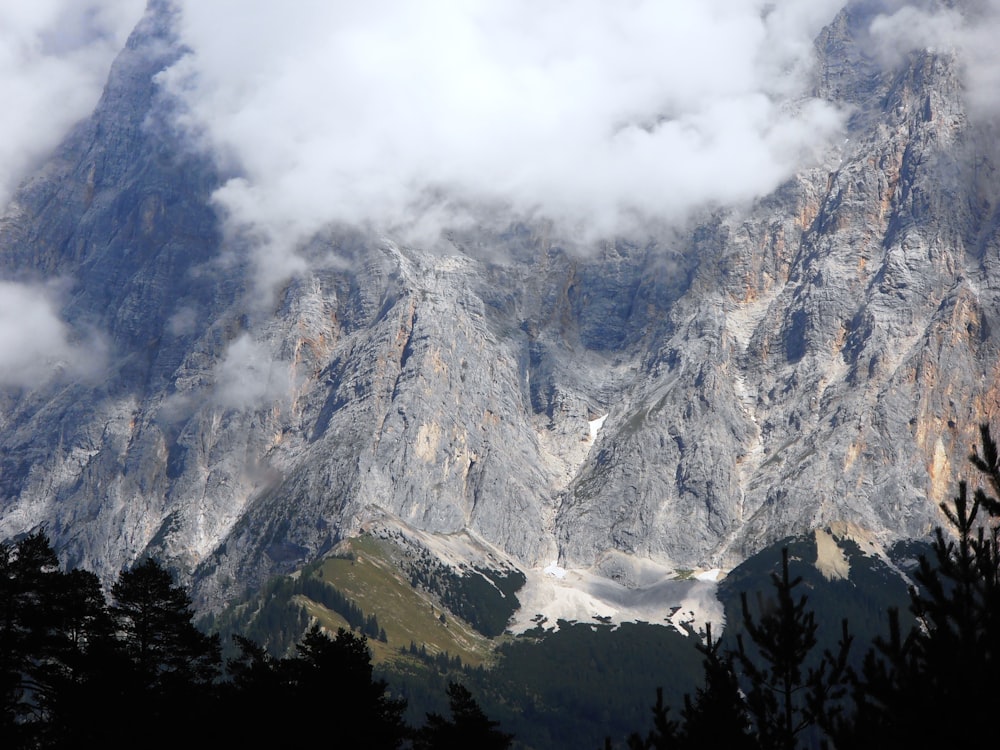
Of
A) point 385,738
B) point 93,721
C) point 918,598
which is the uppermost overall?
point 918,598

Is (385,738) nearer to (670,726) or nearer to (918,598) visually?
(670,726)

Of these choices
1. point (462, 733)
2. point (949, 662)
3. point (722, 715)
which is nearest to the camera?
point (949, 662)

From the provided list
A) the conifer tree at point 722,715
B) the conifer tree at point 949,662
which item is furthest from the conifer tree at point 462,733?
the conifer tree at point 949,662

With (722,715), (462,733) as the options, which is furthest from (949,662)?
(462,733)

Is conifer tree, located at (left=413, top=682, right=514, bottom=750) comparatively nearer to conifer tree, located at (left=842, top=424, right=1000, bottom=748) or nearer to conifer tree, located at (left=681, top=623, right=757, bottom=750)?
conifer tree, located at (left=681, top=623, right=757, bottom=750)

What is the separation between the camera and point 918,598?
94.7ft

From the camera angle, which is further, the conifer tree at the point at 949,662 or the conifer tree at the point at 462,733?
the conifer tree at the point at 462,733

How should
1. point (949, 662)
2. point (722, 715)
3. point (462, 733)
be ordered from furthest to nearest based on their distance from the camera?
point (462, 733) < point (722, 715) < point (949, 662)

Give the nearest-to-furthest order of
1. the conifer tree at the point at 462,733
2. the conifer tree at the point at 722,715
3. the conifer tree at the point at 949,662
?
the conifer tree at the point at 949,662 → the conifer tree at the point at 722,715 → the conifer tree at the point at 462,733

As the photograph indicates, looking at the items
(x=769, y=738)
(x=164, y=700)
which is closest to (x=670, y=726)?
(x=769, y=738)

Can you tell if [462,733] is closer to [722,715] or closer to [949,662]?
[722,715]

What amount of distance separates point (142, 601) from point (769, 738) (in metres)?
34.5

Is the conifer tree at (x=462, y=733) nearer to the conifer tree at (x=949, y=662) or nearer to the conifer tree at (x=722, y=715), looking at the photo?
the conifer tree at (x=722, y=715)

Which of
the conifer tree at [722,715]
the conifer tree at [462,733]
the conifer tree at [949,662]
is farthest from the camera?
the conifer tree at [462,733]
